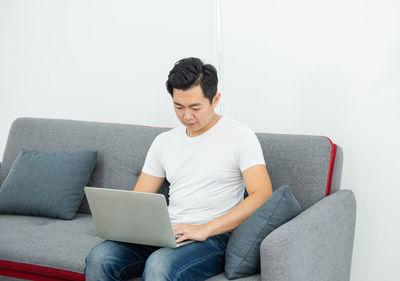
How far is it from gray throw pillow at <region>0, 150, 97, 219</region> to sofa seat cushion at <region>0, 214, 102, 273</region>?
72mm

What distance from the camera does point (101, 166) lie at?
105 inches

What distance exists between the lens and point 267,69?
8.57ft

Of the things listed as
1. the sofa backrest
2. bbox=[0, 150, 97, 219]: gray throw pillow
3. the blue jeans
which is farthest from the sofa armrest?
bbox=[0, 150, 97, 219]: gray throw pillow

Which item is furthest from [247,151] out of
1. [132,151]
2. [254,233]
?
[132,151]

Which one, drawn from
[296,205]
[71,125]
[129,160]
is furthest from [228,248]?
[71,125]

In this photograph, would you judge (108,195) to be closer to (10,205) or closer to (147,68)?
(10,205)

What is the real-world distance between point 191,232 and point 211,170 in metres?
0.29

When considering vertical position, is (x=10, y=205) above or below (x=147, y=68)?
below

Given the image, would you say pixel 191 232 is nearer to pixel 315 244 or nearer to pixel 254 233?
pixel 254 233

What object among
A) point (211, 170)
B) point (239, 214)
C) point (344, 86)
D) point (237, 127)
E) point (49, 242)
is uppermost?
point (344, 86)

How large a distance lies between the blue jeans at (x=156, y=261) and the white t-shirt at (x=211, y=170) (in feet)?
0.47

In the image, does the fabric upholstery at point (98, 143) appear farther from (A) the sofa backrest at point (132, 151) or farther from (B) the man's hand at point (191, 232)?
(B) the man's hand at point (191, 232)

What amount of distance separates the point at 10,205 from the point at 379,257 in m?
1.82

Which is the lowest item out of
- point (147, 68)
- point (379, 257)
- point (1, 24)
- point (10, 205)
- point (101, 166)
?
point (379, 257)
